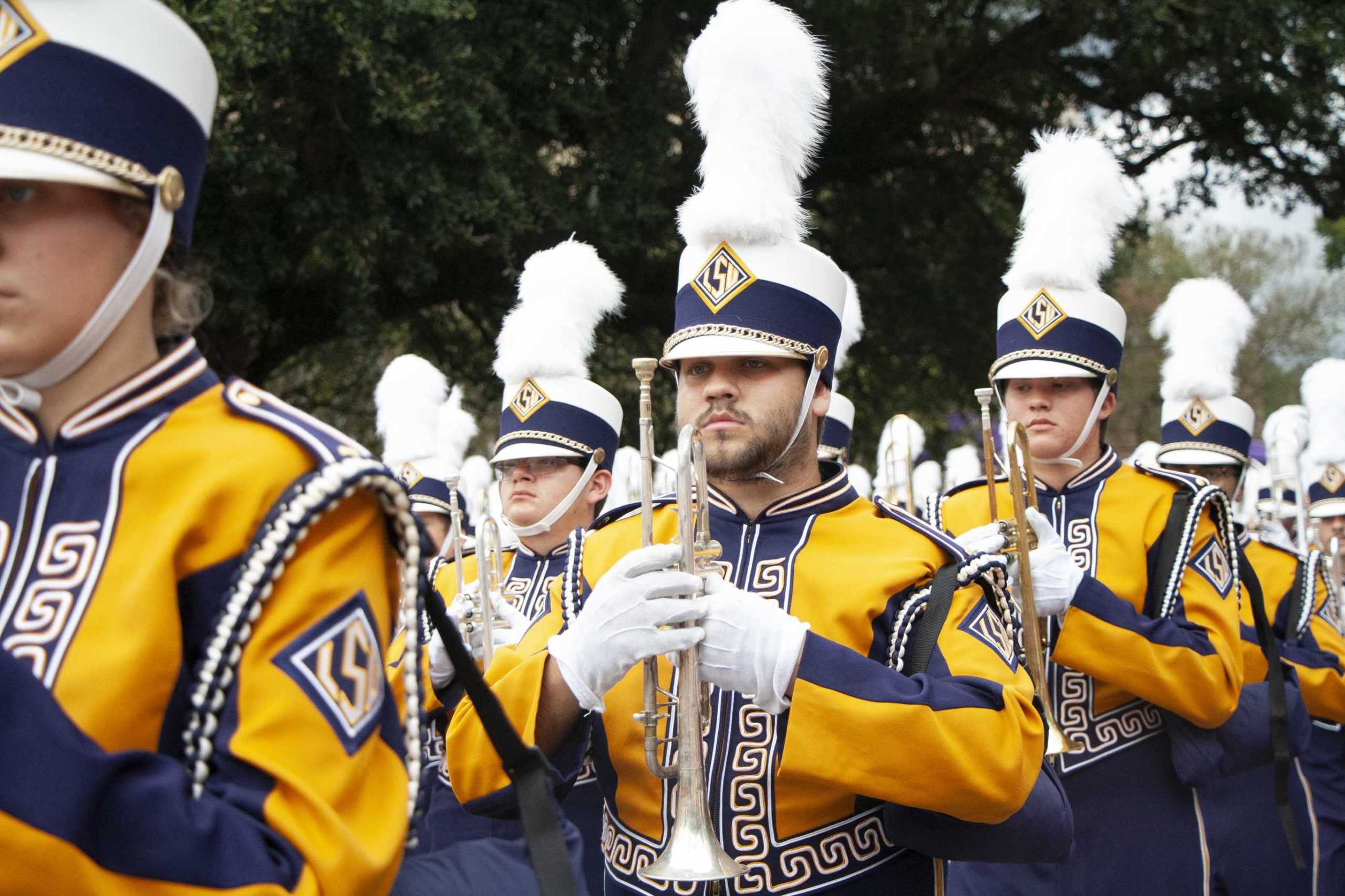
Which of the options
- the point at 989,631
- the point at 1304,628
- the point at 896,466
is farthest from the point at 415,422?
the point at 989,631

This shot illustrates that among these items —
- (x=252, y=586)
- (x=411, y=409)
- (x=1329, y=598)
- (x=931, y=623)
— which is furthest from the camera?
(x=411, y=409)

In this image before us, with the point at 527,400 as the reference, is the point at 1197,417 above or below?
above

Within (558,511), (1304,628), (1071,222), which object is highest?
(1071,222)

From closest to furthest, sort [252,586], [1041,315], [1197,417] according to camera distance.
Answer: [252,586], [1041,315], [1197,417]

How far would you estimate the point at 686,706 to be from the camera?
10.3 feet

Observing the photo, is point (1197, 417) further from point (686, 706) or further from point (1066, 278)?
point (686, 706)

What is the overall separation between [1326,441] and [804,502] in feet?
22.2

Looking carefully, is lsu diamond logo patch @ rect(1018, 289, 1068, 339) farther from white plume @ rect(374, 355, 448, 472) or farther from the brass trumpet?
white plume @ rect(374, 355, 448, 472)

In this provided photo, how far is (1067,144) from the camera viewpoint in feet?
18.8

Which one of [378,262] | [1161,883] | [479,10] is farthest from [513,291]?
[1161,883]

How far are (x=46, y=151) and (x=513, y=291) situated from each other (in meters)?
10.4

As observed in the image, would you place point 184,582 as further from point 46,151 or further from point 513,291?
point 513,291

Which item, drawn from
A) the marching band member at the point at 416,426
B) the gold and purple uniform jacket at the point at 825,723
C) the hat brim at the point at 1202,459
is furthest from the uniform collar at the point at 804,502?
the hat brim at the point at 1202,459

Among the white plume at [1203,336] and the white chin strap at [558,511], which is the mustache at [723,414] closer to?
the white chin strap at [558,511]
